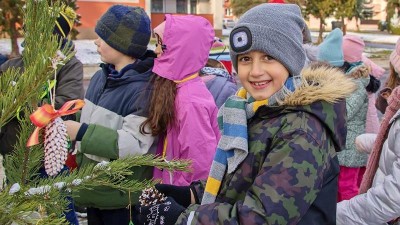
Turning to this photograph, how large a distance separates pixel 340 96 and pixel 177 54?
107cm

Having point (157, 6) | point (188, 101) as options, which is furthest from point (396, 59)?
point (157, 6)

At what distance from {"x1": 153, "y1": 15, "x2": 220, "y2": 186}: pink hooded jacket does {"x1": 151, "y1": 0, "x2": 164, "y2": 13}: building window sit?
31.6m

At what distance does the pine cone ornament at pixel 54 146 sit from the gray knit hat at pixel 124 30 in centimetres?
131

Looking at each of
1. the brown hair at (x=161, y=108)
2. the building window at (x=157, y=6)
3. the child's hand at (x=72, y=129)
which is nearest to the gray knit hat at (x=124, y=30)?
the brown hair at (x=161, y=108)

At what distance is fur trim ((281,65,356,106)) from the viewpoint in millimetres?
1451

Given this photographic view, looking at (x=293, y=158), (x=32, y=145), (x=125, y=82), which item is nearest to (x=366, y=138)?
(x=125, y=82)

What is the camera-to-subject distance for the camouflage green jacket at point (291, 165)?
4.40 ft

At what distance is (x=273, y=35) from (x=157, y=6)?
33.2 m

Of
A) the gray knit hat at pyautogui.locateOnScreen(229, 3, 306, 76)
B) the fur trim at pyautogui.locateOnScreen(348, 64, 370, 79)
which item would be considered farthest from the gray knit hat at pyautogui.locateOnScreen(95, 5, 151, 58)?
the fur trim at pyautogui.locateOnScreen(348, 64, 370, 79)

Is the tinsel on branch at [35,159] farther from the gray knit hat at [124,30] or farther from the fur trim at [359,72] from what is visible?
the fur trim at [359,72]

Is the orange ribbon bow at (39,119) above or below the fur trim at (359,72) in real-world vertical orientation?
above

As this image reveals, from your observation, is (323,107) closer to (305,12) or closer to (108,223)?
(108,223)

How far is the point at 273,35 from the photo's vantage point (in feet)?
5.04

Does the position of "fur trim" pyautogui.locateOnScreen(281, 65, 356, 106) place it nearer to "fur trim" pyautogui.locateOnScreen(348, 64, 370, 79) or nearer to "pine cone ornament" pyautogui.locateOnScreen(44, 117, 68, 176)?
"pine cone ornament" pyautogui.locateOnScreen(44, 117, 68, 176)
